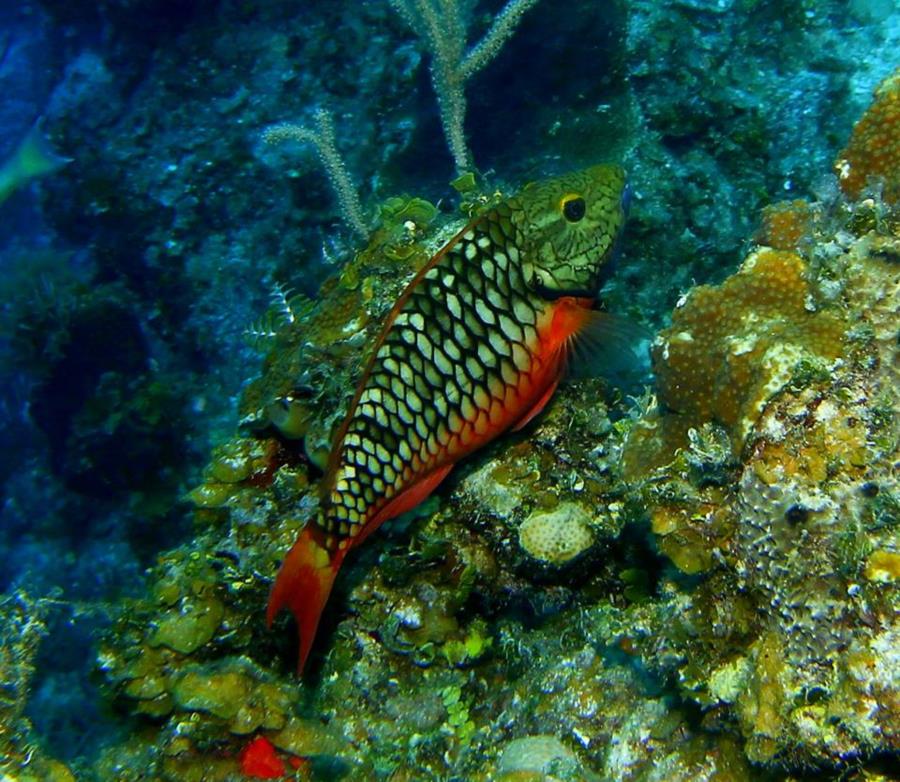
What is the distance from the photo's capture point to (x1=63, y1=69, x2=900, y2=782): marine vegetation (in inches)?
85.7

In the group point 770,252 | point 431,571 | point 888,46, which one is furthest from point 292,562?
point 888,46

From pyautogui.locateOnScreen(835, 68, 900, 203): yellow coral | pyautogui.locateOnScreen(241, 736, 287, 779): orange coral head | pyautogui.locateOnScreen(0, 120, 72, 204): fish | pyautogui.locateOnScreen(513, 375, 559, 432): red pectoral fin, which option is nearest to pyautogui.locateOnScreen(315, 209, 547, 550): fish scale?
pyautogui.locateOnScreen(513, 375, 559, 432): red pectoral fin

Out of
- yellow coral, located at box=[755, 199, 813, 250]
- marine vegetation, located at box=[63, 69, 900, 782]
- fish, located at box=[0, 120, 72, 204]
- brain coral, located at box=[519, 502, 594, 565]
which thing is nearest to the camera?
marine vegetation, located at box=[63, 69, 900, 782]

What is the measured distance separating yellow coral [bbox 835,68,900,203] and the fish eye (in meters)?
1.18

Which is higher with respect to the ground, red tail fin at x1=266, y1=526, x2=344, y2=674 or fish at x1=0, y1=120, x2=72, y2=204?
red tail fin at x1=266, y1=526, x2=344, y2=674

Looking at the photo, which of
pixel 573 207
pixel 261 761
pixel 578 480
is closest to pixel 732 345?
pixel 573 207

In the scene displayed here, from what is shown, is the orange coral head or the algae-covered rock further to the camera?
the algae-covered rock

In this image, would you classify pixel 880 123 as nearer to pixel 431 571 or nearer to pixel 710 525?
pixel 710 525

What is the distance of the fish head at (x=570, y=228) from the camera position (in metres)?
2.74

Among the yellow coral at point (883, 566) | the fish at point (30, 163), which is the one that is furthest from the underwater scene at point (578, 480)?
the fish at point (30, 163)

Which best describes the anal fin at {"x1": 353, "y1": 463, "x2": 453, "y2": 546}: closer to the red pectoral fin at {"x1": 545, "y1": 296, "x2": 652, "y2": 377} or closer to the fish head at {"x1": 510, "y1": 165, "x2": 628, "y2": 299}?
the red pectoral fin at {"x1": 545, "y1": 296, "x2": 652, "y2": 377}

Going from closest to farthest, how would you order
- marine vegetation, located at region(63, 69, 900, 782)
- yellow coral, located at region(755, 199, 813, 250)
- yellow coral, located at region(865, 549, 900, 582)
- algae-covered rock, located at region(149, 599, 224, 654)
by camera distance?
yellow coral, located at region(865, 549, 900, 582), marine vegetation, located at region(63, 69, 900, 782), yellow coral, located at region(755, 199, 813, 250), algae-covered rock, located at region(149, 599, 224, 654)

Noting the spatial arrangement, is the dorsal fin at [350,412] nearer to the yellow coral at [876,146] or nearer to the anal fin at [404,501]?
the anal fin at [404,501]

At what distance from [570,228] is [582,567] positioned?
1538mm
